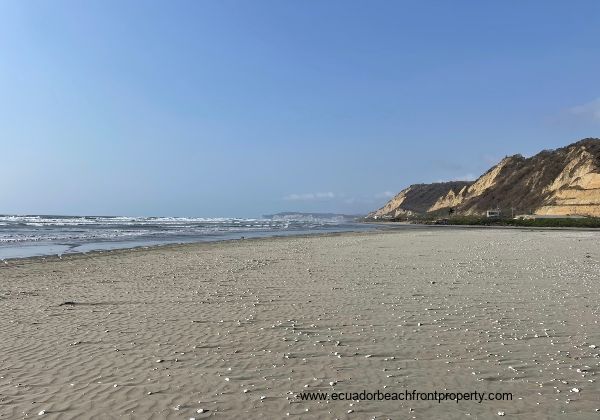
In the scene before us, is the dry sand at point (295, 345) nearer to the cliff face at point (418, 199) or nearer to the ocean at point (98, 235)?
the ocean at point (98, 235)

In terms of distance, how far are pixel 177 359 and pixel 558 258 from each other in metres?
18.5

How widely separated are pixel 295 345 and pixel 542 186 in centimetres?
10713

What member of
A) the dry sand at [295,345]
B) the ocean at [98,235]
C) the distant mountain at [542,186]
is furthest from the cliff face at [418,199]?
the dry sand at [295,345]

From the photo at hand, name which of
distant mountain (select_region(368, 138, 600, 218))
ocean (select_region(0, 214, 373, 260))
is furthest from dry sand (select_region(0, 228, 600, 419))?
distant mountain (select_region(368, 138, 600, 218))

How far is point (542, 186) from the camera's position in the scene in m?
99.5

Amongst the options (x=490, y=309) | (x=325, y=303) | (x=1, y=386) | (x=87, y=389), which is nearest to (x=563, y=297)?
(x=490, y=309)

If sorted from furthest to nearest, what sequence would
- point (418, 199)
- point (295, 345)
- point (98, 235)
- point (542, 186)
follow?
point (418, 199) < point (542, 186) < point (98, 235) < point (295, 345)

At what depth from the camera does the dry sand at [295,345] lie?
5.20 m

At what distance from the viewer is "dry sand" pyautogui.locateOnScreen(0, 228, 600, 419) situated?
520 centimetres

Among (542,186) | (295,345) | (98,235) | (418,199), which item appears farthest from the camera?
(418,199)

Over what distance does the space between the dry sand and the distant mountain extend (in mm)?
77172

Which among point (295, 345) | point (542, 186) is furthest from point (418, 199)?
point (295, 345)

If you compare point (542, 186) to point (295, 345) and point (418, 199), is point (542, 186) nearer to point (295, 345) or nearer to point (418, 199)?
point (418, 199)

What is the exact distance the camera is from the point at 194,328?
8.52 meters
